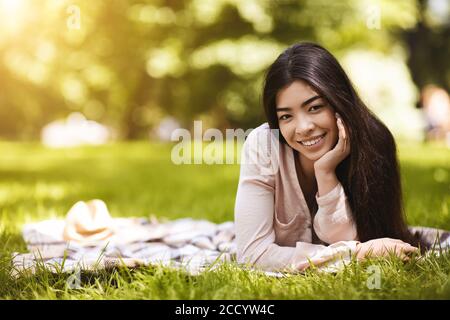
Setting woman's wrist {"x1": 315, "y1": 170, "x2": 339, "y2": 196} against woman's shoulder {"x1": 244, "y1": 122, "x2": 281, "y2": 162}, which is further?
woman's shoulder {"x1": 244, "y1": 122, "x2": 281, "y2": 162}

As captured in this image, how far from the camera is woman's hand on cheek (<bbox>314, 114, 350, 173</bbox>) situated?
2547 millimetres

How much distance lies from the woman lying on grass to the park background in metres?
0.34

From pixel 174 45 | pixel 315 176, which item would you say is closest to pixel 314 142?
pixel 315 176

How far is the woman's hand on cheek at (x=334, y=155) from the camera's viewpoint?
255cm

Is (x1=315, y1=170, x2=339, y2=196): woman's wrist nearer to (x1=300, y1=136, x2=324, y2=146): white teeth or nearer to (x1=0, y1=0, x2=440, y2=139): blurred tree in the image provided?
(x1=300, y1=136, x2=324, y2=146): white teeth

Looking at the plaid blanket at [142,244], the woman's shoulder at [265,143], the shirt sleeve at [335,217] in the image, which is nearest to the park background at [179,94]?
the plaid blanket at [142,244]

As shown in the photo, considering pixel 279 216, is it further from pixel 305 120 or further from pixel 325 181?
pixel 305 120

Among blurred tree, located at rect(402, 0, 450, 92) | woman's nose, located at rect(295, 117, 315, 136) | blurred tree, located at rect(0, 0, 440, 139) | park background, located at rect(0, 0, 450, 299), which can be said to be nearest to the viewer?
park background, located at rect(0, 0, 450, 299)

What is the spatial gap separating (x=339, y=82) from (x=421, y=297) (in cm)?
101

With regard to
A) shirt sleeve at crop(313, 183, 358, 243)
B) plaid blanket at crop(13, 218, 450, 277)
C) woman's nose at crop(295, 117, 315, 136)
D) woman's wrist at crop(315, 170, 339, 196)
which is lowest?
plaid blanket at crop(13, 218, 450, 277)

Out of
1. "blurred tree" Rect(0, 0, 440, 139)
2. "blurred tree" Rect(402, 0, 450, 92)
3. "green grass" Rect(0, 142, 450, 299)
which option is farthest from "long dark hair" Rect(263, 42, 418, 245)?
"blurred tree" Rect(402, 0, 450, 92)

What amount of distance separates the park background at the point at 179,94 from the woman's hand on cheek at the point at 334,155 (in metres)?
0.54
